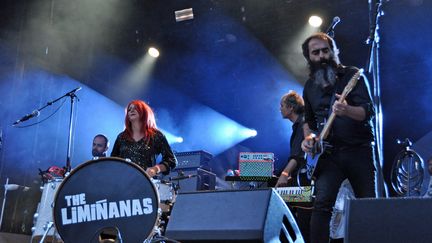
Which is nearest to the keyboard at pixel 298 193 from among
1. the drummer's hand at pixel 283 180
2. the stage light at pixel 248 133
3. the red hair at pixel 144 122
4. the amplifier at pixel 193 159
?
the drummer's hand at pixel 283 180

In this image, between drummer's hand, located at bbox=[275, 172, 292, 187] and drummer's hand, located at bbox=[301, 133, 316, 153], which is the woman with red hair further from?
drummer's hand, located at bbox=[301, 133, 316, 153]

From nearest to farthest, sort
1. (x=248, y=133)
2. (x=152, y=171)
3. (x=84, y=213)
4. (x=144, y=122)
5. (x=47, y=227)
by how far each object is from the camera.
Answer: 1. (x=84, y=213)
2. (x=152, y=171)
3. (x=144, y=122)
4. (x=47, y=227)
5. (x=248, y=133)

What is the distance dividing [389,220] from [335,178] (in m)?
1.26

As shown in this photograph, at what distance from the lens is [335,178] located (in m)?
2.81

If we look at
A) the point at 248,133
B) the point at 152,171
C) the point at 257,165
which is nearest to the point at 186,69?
the point at 248,133

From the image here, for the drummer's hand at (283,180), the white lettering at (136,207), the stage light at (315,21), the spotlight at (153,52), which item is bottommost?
the white lettering at (136,207)

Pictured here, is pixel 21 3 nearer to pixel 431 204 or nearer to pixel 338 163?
pixel 338 163

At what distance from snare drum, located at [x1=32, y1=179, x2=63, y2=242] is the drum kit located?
1.81 metres

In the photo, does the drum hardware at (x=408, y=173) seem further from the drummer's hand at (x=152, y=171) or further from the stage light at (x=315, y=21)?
the drummer's hand at (x=152, y=171)

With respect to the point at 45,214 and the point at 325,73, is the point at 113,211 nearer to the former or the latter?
the point at 325,73

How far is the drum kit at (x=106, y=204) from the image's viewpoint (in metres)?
2.57

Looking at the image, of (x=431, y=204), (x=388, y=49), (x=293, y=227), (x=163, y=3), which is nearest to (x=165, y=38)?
(x=163, y=3)

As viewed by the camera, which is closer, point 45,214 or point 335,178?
point 335,178

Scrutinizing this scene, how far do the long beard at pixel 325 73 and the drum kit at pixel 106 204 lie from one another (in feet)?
3.89
